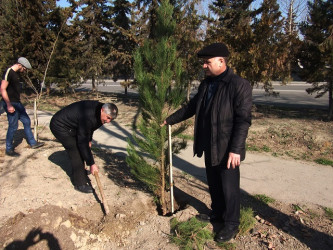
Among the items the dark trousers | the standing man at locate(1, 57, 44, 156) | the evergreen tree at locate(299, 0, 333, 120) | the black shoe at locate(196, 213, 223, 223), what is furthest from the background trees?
the black shoe at locate(196, 213, 223, 223)

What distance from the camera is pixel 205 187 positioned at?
4398 mm

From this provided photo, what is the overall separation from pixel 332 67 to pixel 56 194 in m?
7.95

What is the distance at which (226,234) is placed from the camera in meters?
2.93

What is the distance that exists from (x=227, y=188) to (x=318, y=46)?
22.7ft

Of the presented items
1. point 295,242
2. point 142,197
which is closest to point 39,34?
point 142,197

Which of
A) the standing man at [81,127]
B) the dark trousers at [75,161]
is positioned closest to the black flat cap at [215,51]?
the standing man at [81,127]

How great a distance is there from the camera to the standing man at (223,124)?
255cm

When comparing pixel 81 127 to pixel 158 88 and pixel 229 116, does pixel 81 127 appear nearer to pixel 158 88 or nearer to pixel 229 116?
pixel 158 88

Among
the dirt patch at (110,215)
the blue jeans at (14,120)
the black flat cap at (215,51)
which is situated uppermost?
the black flat cap at (215,51)

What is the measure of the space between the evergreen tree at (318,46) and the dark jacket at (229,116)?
6643 millimetres

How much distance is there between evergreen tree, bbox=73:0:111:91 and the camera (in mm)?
15133

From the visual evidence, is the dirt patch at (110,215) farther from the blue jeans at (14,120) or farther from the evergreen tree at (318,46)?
the evergreen tree at (318,46)

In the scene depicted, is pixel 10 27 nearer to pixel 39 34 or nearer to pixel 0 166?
pixel 39 34

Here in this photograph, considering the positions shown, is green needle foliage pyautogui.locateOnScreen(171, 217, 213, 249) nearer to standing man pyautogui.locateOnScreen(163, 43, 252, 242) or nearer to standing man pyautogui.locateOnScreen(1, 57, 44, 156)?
standing man pyautogui.locateOnScreen(163, 43, 252, 242)
